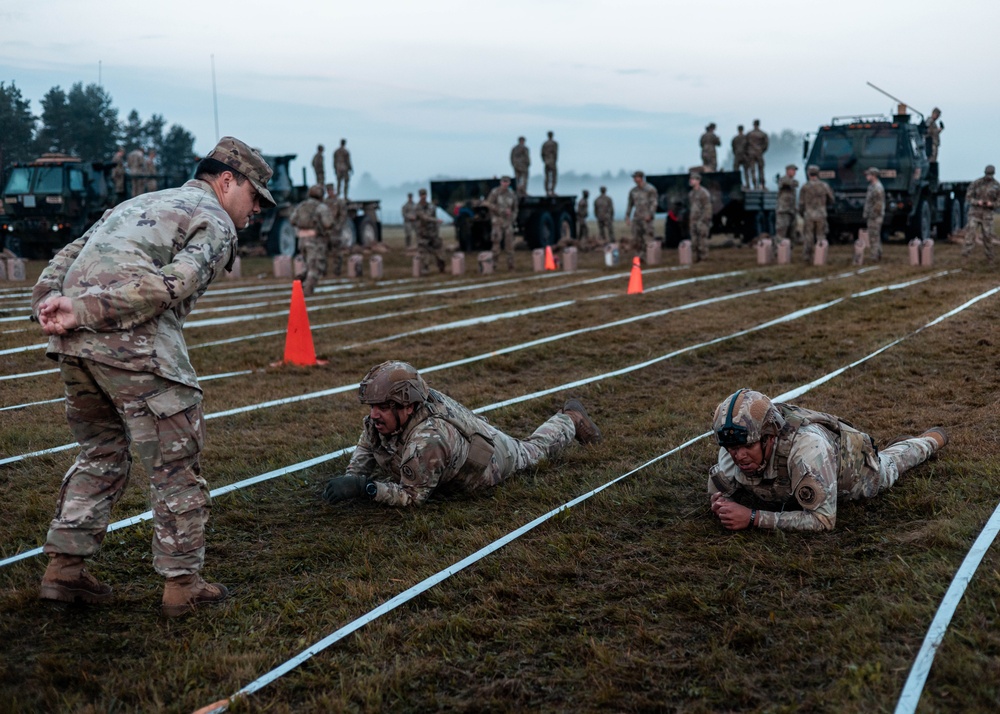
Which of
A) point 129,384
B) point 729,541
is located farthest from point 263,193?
point 729,541

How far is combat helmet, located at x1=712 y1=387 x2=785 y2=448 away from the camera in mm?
4355

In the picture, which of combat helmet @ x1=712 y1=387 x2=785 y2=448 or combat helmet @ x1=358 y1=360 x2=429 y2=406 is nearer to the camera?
combat helmet @ x1=712 y1=387 x2=785 y2=448

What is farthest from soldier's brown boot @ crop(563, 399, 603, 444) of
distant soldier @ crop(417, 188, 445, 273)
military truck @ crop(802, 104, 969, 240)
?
military truck @ crop(802, 104, 969, 240)

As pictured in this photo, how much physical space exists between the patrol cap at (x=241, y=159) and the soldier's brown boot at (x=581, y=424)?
9.57ft

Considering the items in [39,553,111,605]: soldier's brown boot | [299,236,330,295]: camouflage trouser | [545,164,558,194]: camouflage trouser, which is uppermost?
[545,164,558,194]: camouflage trouser

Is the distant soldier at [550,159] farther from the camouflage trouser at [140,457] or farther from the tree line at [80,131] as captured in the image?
the camouflage trouser at [140,457]

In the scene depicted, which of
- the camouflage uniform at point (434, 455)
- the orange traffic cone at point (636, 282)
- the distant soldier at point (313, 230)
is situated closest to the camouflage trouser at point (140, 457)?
the camouflage uniform at point (434, 455)

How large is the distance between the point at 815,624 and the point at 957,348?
6487 mm

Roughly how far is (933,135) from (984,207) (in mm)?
8085

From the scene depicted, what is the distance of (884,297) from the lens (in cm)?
1305

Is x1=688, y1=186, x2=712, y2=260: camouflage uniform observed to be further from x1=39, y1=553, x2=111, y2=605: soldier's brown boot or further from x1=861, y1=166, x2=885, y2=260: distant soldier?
x1=39, y1=553, x2=111, y2=605: soldier's brown boot

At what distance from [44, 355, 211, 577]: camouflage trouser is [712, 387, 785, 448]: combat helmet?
2246mm

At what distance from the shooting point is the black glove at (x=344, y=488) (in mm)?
4957

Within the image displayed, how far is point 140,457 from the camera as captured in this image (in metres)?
3.74
